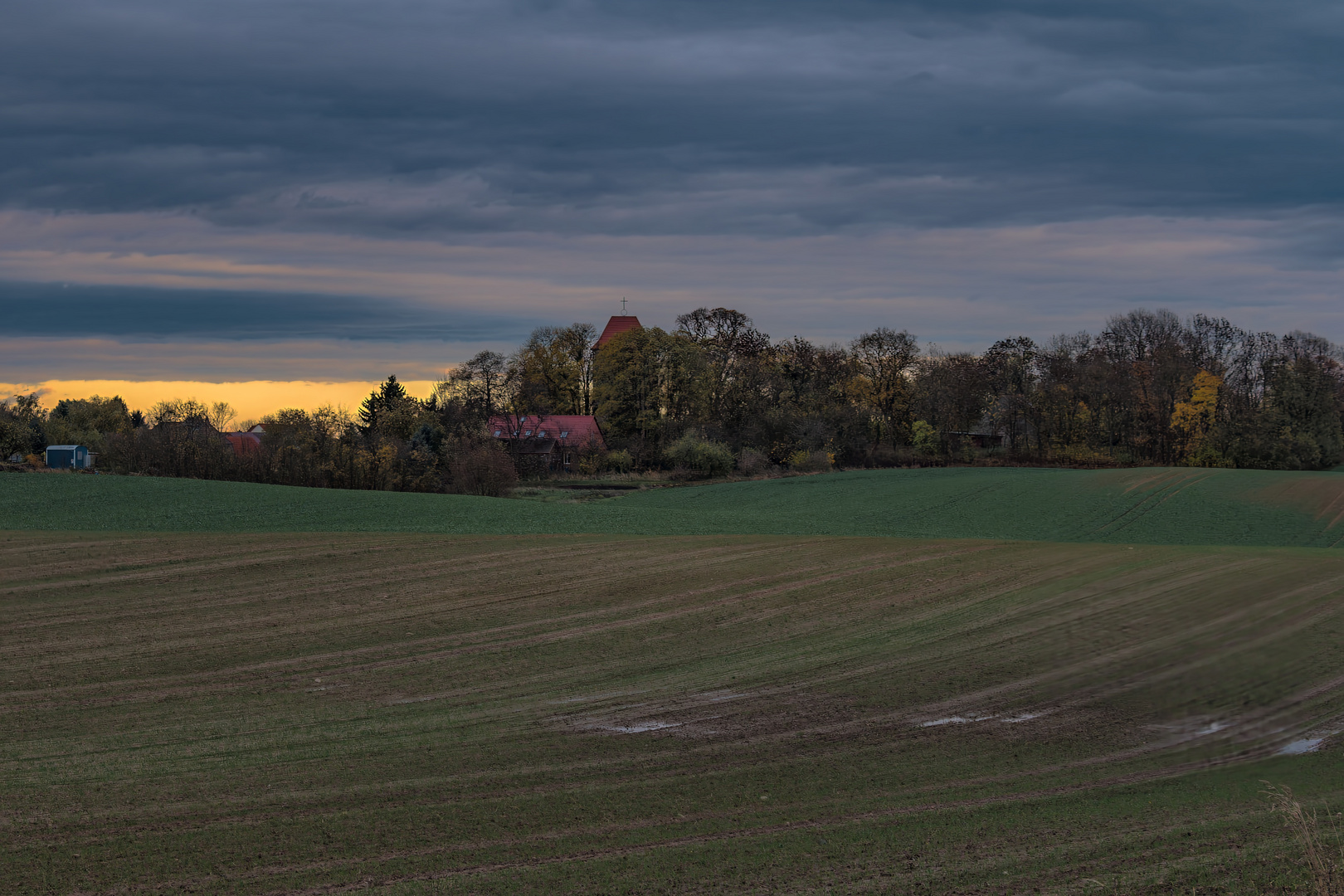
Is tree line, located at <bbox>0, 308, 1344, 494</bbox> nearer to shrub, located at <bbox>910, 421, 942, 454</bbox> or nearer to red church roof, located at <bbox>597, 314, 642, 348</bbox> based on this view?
shrub, located at <bbox>910, 421, 942, 454</bbox>

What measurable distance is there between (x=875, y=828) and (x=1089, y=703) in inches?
260

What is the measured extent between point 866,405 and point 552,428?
28.1 metres

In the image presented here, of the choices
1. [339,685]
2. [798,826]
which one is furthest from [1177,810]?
[339,685]

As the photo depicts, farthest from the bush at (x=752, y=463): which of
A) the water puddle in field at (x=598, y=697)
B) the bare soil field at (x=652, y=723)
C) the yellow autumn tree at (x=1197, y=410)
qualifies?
the water puddle in field at (x=598, y=697)

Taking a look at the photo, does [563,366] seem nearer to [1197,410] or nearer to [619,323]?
[619,323]

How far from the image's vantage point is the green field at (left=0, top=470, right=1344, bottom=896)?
367 inches

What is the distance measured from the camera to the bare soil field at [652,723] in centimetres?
927

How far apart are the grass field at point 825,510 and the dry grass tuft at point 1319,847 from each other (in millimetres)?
24768

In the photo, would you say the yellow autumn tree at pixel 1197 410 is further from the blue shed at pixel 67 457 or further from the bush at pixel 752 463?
the blue shed at pixel 67 457

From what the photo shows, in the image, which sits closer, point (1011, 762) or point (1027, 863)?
point (1027, 863)

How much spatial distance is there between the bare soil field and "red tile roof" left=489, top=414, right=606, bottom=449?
1982 inches

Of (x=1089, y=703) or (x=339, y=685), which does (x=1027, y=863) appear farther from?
(x=339, y=685)

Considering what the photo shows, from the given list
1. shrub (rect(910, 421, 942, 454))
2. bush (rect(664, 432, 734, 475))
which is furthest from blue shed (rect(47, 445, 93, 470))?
shrub (rect(910, 421, 942, 454))

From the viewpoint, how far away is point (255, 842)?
981 cm
